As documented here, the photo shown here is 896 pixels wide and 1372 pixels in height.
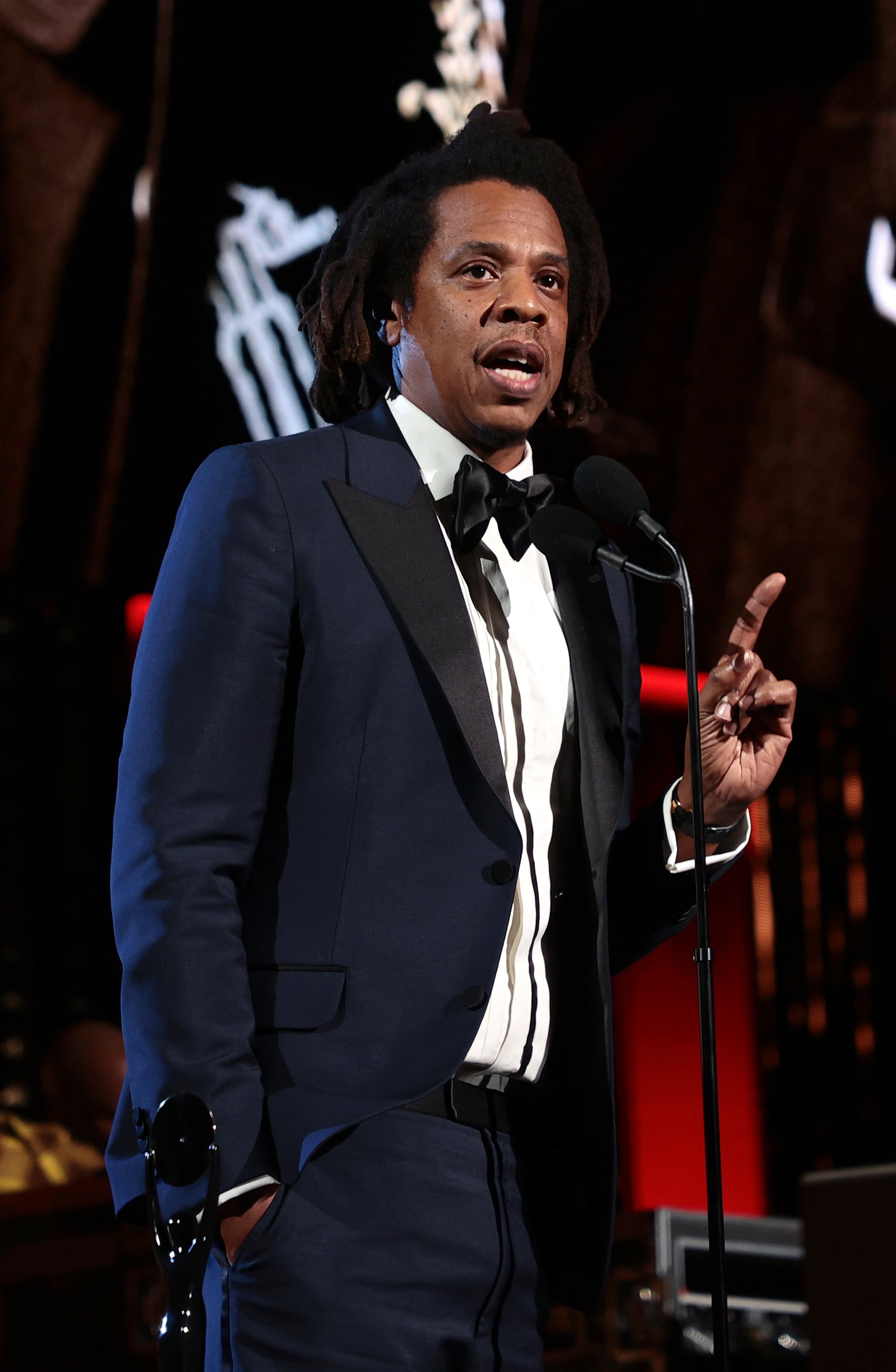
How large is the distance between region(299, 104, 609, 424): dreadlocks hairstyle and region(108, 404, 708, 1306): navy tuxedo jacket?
35cm

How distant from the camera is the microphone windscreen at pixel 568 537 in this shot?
5.49ft

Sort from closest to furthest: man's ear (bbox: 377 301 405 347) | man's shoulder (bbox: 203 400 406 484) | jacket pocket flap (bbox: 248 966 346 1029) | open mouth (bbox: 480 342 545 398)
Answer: jacket pocket flap (bbox: 248 966 346 1029) → man's shoulder (bbox: 203 400 406 484) → open mouth (bbox: 480 342 545 398) → man's ear (bbox: 377 301 405 347)

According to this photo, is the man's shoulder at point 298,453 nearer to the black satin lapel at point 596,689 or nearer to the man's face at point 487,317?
the man's face at point 487,317

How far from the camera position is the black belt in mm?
1489

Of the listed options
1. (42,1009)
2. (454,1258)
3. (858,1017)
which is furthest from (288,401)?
(858,1017)

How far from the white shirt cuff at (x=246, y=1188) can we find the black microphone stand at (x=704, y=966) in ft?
1.28

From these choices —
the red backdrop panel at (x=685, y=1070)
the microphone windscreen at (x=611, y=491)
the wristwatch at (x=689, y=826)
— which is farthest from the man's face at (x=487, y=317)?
the red backdrop panel at (x=685, y=1070)

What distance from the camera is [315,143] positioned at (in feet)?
14.5

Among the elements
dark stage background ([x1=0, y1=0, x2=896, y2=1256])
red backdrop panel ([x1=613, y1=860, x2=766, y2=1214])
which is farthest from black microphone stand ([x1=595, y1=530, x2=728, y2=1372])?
red backdrop panel ([x1=613, y1=860, x2=766, y2=1214])

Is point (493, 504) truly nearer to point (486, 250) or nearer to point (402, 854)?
point (486, 250)

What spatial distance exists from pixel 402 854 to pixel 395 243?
852mm

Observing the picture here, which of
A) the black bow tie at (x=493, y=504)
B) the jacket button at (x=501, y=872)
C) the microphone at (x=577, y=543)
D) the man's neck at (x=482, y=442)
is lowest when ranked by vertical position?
the jacket button at (x=501, y=872)

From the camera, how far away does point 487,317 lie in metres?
1.79

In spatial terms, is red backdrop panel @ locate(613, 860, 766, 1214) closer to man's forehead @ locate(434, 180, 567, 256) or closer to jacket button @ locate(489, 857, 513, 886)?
man's forehead @ locate(434, 180, 567, 256)
